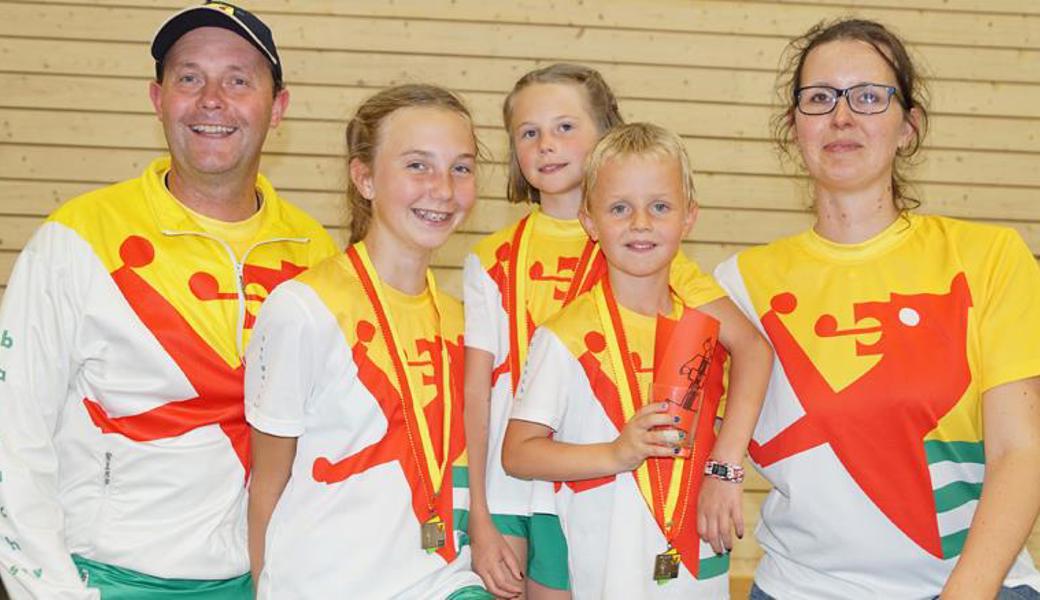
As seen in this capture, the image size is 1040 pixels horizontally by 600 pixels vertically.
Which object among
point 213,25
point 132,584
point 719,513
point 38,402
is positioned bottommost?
point 132,584

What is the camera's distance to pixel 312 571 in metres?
2.32

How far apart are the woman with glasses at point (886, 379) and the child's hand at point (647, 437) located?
0.36m

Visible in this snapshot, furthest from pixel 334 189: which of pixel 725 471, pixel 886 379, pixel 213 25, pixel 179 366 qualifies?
pixel 886 379

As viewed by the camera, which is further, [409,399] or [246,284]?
[246,284]

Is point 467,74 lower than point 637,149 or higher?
higher

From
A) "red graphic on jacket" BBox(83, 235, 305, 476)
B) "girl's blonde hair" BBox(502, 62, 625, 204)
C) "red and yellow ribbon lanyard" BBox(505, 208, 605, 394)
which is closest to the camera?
"red graphic on jacket" BBox(83, 235, 305, 476)

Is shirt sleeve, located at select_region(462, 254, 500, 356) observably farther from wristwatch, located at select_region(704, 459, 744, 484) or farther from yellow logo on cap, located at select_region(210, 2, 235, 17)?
yellow logo on cap, located at select_region(210, 2, 235, 17)

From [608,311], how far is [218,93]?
3.47 ft

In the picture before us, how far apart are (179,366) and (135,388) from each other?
0.35 feet

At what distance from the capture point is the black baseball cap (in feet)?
8.72

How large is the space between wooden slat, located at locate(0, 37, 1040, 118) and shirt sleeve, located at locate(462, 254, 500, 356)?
264 cm

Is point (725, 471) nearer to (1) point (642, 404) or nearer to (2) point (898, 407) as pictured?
(1) point (642, 404)

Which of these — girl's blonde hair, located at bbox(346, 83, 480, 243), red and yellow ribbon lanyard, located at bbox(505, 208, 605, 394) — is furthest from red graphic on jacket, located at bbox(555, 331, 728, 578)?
girl's blonde hair, located at bbox(346, 83, 480, 243)

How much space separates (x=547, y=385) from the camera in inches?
99.3
